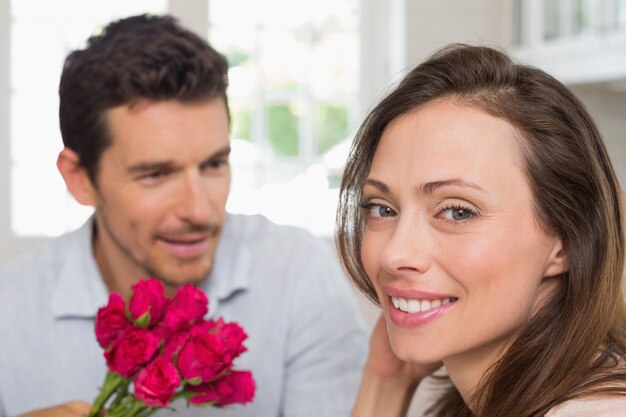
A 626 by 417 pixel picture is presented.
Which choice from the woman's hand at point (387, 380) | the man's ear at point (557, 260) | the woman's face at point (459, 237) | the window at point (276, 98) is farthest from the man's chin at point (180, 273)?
the window at point (276, 98)

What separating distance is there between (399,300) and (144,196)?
73 cm

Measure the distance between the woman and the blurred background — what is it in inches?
85.8

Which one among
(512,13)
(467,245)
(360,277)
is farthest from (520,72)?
(512,13)

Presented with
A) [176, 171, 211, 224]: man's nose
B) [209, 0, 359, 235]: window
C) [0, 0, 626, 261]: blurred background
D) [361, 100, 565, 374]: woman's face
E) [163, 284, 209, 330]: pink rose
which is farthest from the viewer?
[209, 0, 359, 235]: window

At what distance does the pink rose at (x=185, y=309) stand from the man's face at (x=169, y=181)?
49 cm

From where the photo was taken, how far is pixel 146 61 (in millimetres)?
1770

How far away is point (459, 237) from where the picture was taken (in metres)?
1.15

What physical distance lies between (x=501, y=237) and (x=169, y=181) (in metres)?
0.81

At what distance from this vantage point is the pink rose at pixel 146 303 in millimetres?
1237

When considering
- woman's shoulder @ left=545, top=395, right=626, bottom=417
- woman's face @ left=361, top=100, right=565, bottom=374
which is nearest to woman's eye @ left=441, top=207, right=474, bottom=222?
woman's face @ left=361, top=100, right=565, bottom=374

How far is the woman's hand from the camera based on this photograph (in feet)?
5.12

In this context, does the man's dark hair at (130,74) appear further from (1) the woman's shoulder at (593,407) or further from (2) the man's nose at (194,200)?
(1) the woman's shoulder at (593,407)

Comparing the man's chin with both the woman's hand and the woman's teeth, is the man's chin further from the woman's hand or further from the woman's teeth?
the woman's teeth

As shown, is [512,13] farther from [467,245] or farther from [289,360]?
[467,245]
